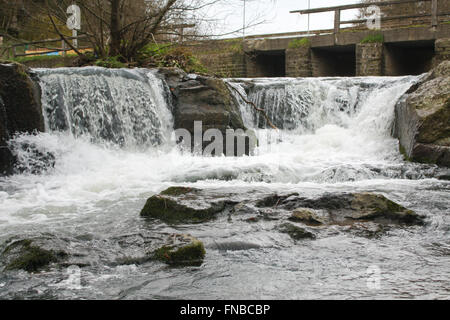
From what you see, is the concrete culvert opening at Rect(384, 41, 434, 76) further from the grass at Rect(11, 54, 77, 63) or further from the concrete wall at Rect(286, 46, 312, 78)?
the grass at Rect(11, 54, 77, 63)

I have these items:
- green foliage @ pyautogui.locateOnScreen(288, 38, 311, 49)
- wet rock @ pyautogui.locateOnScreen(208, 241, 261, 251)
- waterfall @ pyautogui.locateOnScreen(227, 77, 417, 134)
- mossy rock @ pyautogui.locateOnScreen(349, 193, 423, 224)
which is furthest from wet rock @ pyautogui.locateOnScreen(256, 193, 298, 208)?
green foliage @ pyautogui.locateOnScreen(288, 38, 311, 49)

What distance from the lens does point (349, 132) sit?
10258mm

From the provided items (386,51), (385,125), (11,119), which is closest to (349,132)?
(385,125)

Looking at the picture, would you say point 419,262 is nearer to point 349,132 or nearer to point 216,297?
point 216,297

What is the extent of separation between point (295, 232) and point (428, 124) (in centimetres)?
445


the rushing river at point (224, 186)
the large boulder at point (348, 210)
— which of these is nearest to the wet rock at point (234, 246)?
the rushing river at point (224, 186)

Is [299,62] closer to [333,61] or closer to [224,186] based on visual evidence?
[333,61]

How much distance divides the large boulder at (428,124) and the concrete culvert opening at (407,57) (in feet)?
21.2

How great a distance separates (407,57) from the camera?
53.4 ft

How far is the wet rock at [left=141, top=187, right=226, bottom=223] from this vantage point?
4.66 meters

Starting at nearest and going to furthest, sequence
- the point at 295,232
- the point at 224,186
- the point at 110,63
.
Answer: the point at 295,232 → the point at 224,186 → the point at 110,63

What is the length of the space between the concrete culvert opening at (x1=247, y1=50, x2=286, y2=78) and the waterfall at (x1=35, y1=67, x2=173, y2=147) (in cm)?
809

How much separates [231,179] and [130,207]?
2.21m

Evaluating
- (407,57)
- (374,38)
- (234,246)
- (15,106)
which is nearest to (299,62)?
(374,38)
